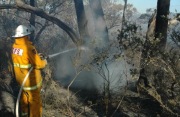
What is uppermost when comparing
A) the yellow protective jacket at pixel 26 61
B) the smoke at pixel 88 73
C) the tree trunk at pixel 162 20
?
the tree trunk at pixel 162 20

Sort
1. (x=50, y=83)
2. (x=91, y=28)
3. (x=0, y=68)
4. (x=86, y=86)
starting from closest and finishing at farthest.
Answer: (x=50, y=83), (x=86, y=86), (x=0, y=68), (x=91, y=28)

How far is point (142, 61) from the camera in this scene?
5902 millimetres

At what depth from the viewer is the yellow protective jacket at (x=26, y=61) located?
4786 millimetres

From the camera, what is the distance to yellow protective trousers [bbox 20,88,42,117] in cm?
502

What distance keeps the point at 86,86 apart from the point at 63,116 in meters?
2.17

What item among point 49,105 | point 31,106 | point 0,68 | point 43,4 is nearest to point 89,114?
point 49,105

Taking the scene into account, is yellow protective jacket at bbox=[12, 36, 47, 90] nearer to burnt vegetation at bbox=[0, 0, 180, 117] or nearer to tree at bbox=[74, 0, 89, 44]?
burnt vegetation at bbox=[0, 0, 180, 117]

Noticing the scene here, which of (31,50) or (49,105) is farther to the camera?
(49,105)

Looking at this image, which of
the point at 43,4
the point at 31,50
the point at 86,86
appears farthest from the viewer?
the point at 43,4

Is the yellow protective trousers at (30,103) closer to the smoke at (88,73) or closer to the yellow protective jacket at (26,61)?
the yellow protective jacket at (26,61)

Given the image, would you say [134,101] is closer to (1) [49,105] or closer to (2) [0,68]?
(1) [49,105]

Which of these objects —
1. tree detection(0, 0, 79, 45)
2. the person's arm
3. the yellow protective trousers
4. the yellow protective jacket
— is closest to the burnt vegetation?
the yellow protective trousers

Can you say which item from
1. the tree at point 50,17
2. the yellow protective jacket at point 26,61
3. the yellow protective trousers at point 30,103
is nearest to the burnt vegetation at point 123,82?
the yellow protective trousers at point 30,103

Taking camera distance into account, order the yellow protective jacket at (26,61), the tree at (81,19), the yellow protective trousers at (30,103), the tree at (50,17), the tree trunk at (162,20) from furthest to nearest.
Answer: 1. the tree at (81,19)
2. the tree at (50,17)
3. the tree trunk at (162,20)
4. the yellow protective trousers at (30,103)
5. the yellow protective jacket at (26,61)
